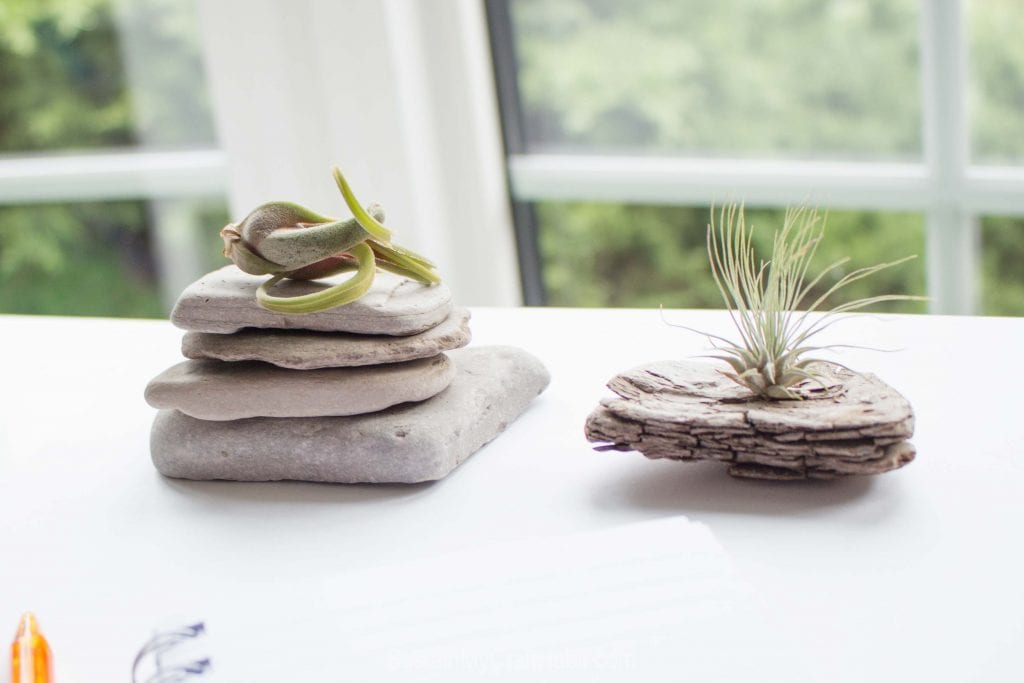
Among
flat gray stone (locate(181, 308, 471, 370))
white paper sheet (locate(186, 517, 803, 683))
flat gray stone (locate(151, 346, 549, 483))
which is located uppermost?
flat gray stone (locate(181, 308, 471, 370))

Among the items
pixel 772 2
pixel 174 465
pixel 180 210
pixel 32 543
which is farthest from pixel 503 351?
pixel 180 210

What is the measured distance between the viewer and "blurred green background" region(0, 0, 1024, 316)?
1.88 m

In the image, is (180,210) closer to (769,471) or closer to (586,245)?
(586,245)

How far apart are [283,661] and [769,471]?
0.33 metres

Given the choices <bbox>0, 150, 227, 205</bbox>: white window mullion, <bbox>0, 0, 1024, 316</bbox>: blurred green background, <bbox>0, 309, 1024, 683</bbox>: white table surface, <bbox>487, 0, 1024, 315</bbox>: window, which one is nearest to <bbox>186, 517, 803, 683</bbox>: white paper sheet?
<bbox>0, 309, 1024, 683</bbox>: white table surface

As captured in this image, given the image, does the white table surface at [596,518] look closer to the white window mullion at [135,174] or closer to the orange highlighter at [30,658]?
the orange highlighter at [30,658]

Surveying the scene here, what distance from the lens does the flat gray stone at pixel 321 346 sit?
2.74ft

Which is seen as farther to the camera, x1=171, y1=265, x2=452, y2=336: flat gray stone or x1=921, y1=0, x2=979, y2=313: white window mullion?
x1=921, y1=0, x2=979, y2=313: white window mullion

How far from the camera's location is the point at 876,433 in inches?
29.2

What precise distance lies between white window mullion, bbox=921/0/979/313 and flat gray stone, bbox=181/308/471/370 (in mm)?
1187

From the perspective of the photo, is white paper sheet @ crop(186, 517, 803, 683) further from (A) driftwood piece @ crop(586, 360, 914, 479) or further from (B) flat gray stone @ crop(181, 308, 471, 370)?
(B) flat gray stone @ crop(181, 308, 471, 370)

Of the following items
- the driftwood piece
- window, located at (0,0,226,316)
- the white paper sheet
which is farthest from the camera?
window, located at (0,0,226,316)

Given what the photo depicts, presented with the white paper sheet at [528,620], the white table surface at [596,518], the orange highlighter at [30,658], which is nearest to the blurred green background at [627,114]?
the white table surface at [596,518]

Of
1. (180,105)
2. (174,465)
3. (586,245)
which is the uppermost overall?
(180,105)
